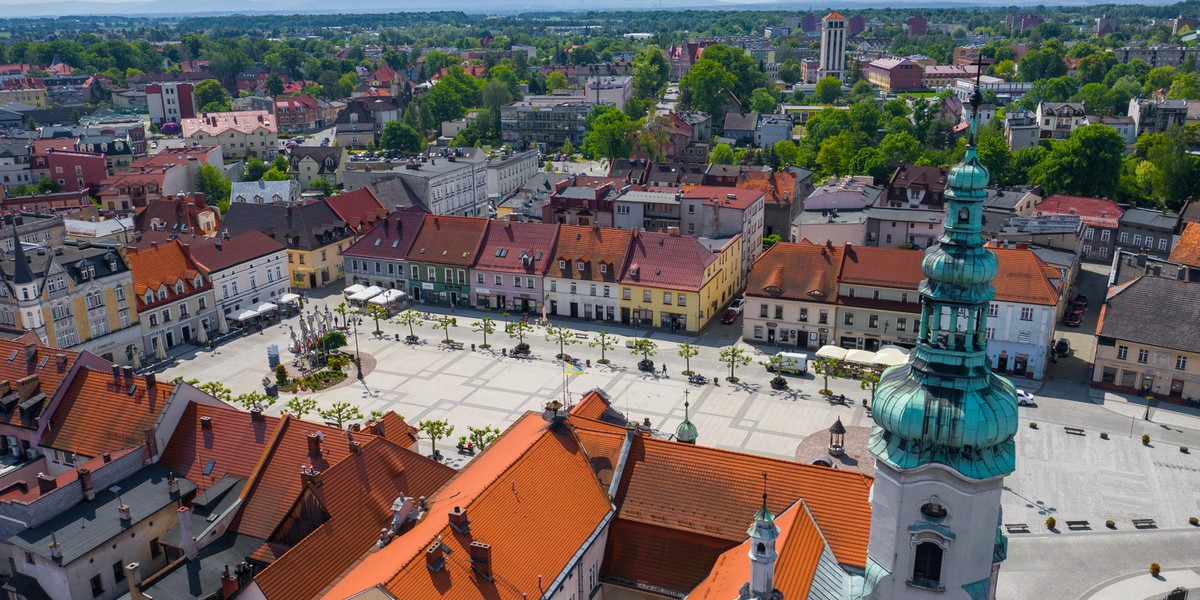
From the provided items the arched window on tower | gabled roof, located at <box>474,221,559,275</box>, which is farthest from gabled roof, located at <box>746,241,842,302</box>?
the arched window on tower

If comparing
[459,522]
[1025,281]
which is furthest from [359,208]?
[459,522]

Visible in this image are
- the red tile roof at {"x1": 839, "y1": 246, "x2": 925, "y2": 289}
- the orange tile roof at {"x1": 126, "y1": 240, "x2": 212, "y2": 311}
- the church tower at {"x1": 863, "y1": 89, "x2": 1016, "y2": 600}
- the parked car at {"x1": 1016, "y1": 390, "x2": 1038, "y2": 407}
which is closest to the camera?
the church tower at {"x1": 863, "y1": 89, "x2": 1016, "y2": 600}

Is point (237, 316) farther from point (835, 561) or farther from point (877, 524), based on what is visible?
point (877, 524)

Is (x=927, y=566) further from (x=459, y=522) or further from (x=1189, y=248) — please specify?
(x=1189, y=248)

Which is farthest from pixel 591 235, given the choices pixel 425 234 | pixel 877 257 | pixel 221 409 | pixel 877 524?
pixel 877 524

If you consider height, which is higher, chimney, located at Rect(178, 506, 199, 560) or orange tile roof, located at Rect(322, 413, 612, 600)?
orange tile roof, located at Rect(322, 413, 612, 600)

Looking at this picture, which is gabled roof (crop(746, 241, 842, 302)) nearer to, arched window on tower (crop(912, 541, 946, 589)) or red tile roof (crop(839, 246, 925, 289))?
red tile roof (crop(839, 246, 925, 289))
